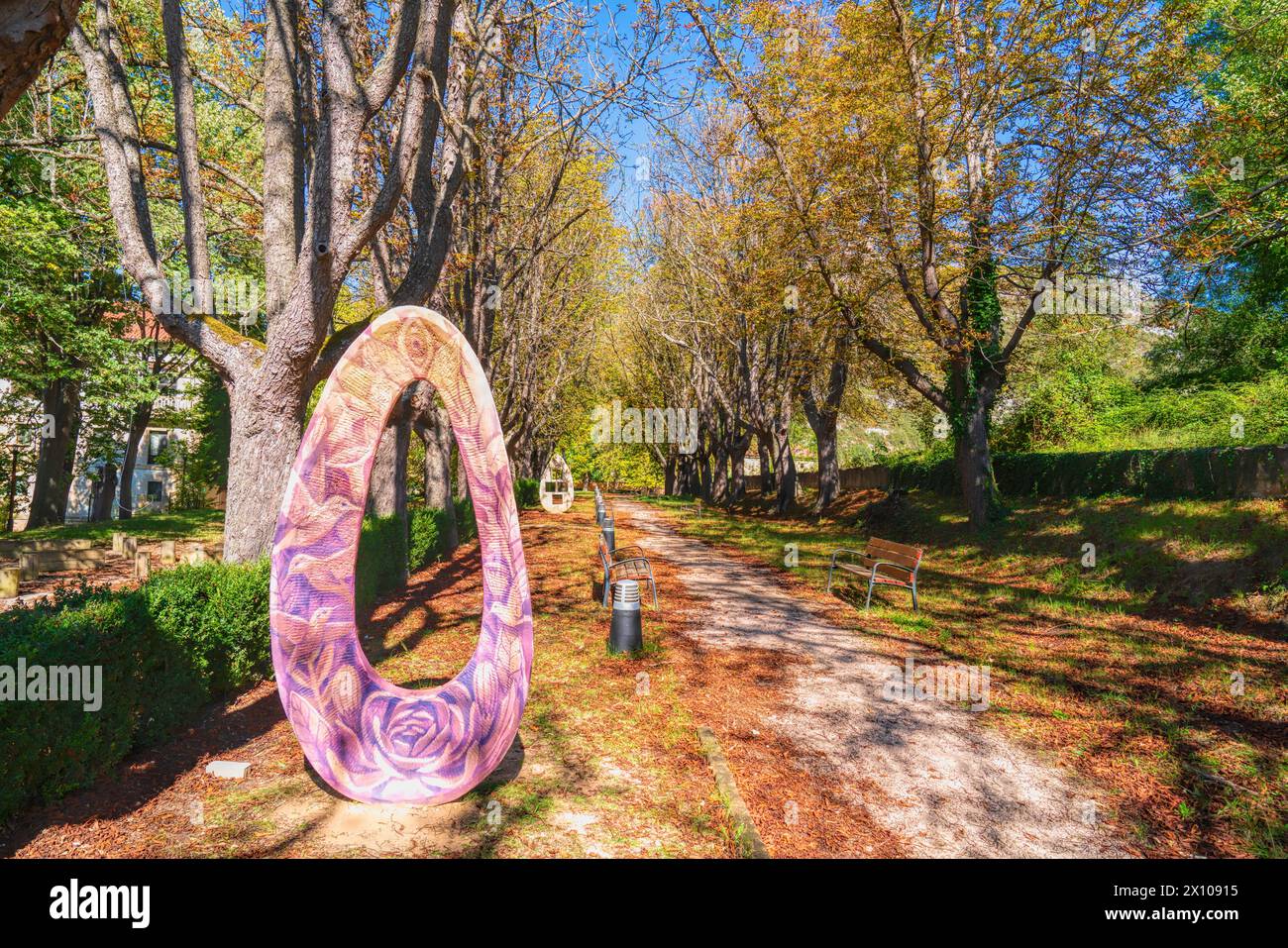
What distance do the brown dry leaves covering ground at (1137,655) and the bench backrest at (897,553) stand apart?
0.79 m

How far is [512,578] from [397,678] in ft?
9.74

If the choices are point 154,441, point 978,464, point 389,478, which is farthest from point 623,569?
point 154,441

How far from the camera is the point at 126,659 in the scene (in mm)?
4520

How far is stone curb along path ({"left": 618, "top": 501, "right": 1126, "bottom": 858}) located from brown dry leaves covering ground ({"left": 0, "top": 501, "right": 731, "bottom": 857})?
46.8 inches

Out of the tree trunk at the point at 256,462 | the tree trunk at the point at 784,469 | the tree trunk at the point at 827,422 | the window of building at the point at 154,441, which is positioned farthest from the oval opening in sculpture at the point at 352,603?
the window of building at the point at 154,441

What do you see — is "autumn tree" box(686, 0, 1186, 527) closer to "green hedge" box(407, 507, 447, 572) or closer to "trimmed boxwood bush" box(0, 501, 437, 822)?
"green hedge" box(407, 507, 447, 572)

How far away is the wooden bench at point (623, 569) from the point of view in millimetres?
9562

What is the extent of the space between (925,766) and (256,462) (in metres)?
7.11

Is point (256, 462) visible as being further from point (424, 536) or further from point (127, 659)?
point (424, 536)

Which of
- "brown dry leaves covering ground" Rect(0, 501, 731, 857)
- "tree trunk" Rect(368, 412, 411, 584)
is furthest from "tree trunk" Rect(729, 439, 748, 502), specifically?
"brown dry leaves covering ground" Rect(0, 501, 731, 857)

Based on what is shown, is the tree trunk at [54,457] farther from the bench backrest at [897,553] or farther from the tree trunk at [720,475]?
the tree trunk at [720,475]

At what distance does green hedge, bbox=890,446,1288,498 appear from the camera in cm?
988

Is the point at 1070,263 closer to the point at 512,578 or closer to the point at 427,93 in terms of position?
the point at 427,93
